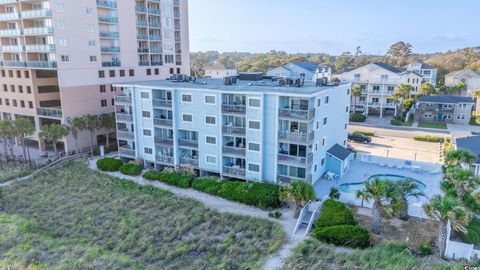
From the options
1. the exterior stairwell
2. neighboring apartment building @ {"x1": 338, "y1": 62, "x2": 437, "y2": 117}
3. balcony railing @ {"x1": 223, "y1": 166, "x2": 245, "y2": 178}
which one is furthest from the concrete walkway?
neighboring apartment building @ {"x1": 338, "y1": 62, "x2": 437, "y2": 117}

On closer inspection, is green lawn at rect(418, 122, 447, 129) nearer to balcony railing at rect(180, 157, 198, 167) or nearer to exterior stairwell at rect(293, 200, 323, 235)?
exterior stairwell at rect(293, 200, 323, 235)

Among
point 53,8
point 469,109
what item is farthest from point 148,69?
point 469,109

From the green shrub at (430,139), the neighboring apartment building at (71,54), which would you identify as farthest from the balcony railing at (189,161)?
the green shrub at (430,139)

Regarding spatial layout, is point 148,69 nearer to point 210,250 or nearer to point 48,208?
point 48,208

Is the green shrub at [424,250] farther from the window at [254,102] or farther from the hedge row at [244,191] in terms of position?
the window at [254,102]

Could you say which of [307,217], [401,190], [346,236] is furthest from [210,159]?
[401,190]

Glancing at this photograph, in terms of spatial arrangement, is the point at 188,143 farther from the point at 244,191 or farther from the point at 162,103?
the point at 244,191
